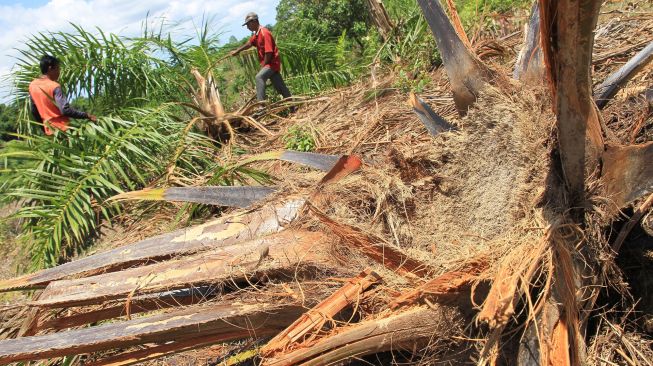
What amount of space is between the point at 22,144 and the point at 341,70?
327 cm

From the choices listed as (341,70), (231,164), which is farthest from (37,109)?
(341,70)

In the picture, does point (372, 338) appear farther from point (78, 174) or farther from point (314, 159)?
point (78, 174)

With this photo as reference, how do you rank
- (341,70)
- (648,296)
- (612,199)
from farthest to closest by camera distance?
1. (341,70)
2. (648,296)
3. (612,199)

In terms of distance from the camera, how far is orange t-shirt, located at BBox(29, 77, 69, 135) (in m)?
5.11

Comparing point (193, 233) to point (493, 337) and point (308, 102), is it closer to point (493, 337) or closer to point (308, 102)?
point (493, 337)

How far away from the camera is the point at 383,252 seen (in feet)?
7.45

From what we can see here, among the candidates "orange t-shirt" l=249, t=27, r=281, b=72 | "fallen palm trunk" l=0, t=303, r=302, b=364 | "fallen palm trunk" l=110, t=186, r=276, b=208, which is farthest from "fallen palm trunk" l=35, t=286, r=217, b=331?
"orange t-shirt" l=249, t=27, r=281, b=72

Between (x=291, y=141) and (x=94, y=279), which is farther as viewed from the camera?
(x=291, y=141)

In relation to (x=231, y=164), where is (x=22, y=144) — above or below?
above

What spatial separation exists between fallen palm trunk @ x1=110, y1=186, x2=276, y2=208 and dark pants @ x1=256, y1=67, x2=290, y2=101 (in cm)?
355

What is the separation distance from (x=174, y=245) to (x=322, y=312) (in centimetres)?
82

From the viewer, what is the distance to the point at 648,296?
2.37m

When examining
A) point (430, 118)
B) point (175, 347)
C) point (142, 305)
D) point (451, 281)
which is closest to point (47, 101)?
point (142, 305)

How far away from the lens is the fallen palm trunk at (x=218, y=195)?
118 inches
